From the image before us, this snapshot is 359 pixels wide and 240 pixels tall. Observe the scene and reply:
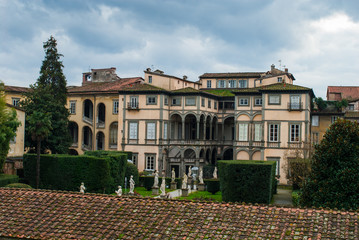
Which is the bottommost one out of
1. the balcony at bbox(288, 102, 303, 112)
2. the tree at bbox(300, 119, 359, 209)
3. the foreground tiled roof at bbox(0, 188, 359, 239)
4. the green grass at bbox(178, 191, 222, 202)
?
the green grass at bbox(178, 191, 222, 202)

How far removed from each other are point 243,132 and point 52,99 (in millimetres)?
21780

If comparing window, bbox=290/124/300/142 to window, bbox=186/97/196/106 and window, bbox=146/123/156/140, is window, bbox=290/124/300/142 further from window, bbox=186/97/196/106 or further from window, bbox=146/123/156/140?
window, bbox=146/123/156/140

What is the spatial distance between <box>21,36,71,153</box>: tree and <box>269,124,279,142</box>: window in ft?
74.1

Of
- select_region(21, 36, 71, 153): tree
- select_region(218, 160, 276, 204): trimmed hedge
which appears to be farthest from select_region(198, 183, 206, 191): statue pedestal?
select_region(21, 36, 71, 153): tree

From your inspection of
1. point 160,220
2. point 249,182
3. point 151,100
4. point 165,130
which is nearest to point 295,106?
point 165,130

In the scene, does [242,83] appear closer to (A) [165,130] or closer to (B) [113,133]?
(A) [165,130]

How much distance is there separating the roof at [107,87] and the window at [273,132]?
20.5 metres

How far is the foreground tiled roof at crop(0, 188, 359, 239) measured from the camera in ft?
40.4

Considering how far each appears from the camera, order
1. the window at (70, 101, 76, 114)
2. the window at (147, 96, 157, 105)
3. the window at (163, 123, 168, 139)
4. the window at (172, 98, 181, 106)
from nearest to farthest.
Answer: the window at (147, 96, 157, 105), the window at (163, 123, 168, 139), the window at (172, 98, 181, 106), the window at (70, 101, 76, 114)

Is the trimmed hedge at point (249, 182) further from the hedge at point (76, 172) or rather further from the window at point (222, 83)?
the window at point (222, 83)

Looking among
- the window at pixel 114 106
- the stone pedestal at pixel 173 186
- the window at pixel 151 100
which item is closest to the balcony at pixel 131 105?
the window at pixel 151 100

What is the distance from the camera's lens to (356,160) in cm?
1803

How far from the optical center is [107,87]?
199ft

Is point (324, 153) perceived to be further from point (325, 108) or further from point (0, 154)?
point (325, 108)
